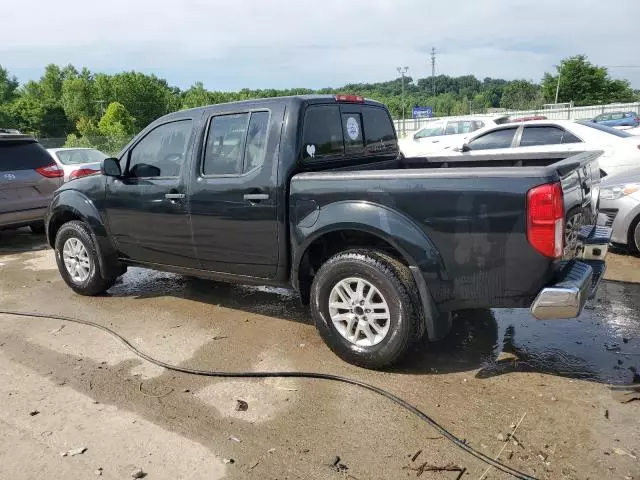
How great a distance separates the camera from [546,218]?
3.11 m

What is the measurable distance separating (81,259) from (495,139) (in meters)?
7.04

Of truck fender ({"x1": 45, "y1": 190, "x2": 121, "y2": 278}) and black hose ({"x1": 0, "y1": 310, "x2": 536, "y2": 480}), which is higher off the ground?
truck fender ({"x1": 45, "y1": 190, "x2": 121, "y2": 278})

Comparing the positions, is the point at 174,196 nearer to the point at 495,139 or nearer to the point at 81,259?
the point at 81,259

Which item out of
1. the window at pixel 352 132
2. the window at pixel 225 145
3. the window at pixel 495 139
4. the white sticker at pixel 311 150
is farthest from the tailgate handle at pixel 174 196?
the window at pixel 495 139

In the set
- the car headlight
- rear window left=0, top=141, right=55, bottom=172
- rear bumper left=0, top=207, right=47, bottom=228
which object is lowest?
rear bumper left=0, top=207, right=47, bottom=228

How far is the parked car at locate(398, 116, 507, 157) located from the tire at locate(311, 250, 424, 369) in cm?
1226

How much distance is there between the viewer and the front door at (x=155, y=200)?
4.83m

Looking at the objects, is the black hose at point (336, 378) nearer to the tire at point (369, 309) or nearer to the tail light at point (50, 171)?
the tire at point (369, 309)

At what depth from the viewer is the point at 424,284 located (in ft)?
11.6

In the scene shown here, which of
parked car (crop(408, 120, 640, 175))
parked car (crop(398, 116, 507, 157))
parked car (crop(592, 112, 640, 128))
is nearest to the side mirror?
parked car (crop(408, 120, 640, 175))

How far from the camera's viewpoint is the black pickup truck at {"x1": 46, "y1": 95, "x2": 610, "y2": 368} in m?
3.25

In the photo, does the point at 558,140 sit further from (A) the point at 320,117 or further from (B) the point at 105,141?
(B) the point at 105,141

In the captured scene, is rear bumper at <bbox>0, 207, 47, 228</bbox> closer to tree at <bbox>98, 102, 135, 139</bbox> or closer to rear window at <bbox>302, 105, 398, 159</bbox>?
rear window at <bbox>302, 105, 398, 159</bbox>

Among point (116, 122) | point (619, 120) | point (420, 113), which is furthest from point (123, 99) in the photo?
point (619, 120)
